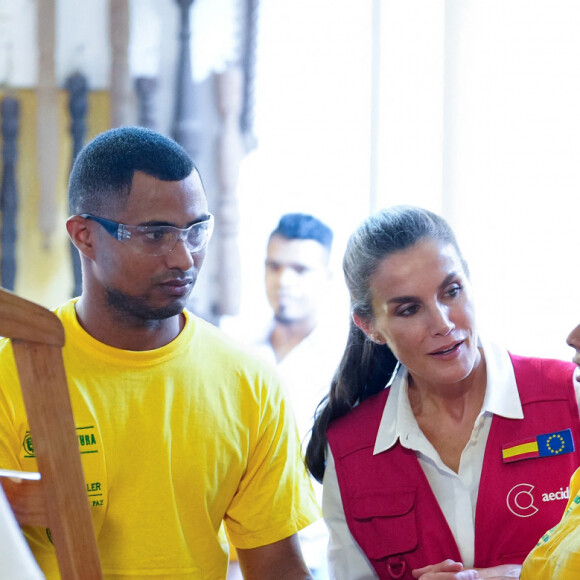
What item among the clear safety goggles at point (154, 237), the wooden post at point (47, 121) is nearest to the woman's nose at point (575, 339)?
the clear safety goggles at point (154, 237)

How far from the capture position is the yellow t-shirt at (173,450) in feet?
4.72

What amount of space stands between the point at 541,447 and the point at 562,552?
0.53m

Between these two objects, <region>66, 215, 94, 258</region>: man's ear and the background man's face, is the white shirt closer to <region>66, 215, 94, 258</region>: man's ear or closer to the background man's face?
<region>66, 215, 94, 258</region>: man's ear

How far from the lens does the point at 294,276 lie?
244 centimetres

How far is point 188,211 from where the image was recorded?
1.48 m

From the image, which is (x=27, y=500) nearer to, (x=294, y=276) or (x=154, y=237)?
(x=154, y=237)

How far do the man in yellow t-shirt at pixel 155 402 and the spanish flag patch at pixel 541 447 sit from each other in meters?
0.43

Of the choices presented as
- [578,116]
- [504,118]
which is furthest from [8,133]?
[578,116]

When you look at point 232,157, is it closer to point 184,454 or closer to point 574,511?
point 184,454

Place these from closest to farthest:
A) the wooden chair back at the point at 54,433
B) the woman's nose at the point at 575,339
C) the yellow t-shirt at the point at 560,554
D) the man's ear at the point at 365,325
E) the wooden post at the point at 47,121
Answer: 1. the wooden chair back at the point at 54,433
2. the yellow t-shirt at the point at 560,554
3. the woman's nose at the point at 575,339
4. the man's ear at the point at 365,325
5. the wooden post at the point at 47,121

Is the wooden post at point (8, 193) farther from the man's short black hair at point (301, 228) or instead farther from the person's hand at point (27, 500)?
the person's hand at point (27, 500)

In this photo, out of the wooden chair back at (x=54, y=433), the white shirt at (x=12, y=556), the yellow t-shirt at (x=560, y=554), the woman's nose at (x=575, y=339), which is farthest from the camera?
the woman's nose at (x=575, y=339)

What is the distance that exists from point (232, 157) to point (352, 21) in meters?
0.55

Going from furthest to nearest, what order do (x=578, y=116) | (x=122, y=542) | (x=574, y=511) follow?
(x=578, y=116) → (x=122, y=542) → (x=574, y=511)
